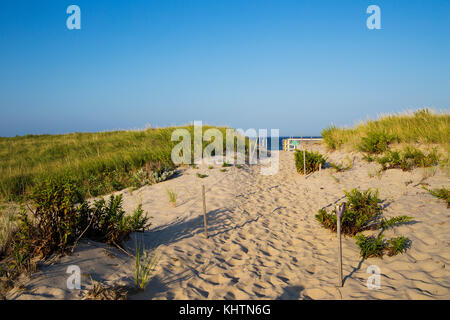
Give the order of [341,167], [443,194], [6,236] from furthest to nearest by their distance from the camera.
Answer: [341,167] → [443,194] → [6,236]

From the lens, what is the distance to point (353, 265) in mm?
3926

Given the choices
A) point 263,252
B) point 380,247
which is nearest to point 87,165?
point 263,252

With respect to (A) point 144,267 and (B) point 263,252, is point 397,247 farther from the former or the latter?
(A) point 144,267

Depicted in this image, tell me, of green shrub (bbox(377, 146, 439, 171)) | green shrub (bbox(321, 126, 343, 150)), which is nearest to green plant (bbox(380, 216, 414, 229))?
green shrub (bbox(377, 146, 439, 171))

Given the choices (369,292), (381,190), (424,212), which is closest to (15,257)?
(369,292)

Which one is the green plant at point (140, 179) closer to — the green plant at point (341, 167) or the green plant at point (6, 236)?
the green plant at point (6, 236)

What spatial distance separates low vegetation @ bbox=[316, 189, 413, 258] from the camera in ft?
13.3

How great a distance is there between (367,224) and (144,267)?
4.11m

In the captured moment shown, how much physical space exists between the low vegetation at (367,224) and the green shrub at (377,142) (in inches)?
189

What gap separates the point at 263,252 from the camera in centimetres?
457

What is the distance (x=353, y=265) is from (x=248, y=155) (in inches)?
400

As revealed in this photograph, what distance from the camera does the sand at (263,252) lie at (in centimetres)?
315

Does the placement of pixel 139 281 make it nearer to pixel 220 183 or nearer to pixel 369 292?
pixel 369 292

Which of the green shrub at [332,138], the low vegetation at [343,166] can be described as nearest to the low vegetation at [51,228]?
the low vegetation at [343,166]
